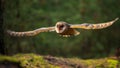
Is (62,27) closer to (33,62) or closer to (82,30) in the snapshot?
(33,62)

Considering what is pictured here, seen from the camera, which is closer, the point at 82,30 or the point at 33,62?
the point at 33,62

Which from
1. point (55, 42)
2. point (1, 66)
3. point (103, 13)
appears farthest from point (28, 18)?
point (1, 66)

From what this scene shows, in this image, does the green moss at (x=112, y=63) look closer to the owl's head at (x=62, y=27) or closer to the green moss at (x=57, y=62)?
the green moss at (x=57, y=62)

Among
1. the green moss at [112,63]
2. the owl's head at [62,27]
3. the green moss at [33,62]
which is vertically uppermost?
the owl's head at [62,27]

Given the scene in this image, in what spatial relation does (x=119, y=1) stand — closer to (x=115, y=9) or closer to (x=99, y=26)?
(x=115, y=9)

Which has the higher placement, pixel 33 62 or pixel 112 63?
pixel 33 62

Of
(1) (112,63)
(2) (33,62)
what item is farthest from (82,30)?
(2) (33,62)

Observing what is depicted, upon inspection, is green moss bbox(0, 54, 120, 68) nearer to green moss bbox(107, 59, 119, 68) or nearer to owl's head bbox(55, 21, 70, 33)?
green moss bbox(107, 59, 119, 68)

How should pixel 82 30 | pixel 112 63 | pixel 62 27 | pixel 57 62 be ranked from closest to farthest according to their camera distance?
pixel 62 27 → pixel 57 62 → pixel 112 63 → pixel 82 30

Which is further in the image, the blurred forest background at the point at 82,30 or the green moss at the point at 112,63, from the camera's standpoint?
the blurred forest background at the point at 82,30

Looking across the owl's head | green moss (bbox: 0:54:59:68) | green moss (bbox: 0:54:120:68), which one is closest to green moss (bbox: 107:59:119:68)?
green moss (bbox: 0:54:120:68)

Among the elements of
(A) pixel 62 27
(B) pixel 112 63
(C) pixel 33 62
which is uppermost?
(A) pixel 62 27

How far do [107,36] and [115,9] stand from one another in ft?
3.77

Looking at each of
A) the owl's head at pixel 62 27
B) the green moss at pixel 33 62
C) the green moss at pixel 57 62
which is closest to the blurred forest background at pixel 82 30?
the green moss at pixel 57 62
